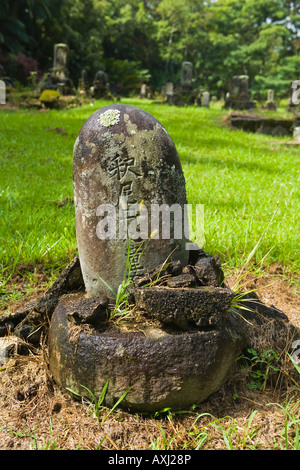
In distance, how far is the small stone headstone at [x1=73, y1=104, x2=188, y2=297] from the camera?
1.90m

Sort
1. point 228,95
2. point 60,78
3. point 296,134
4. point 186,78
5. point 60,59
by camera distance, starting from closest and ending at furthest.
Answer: point 296,134 < point 60,78 < point 60,59 < point 228,95 < point 186,78

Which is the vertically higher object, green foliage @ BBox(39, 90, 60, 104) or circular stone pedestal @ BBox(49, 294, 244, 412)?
green foliage @ BBox(39, 90, 60, 104)

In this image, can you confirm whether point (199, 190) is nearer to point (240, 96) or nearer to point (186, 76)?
point (240, 96)

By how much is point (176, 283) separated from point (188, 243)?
0.44 meters

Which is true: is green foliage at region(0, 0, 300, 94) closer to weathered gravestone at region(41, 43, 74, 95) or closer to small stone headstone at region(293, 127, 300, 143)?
weathered gravestone at region(41, 43, 74, 95)

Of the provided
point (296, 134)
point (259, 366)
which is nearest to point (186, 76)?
point (296, 134)

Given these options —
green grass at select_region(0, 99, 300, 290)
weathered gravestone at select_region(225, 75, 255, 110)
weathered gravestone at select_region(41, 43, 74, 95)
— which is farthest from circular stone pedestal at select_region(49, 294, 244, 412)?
weathered gravestone at select_region(225, 75, 255, 110)

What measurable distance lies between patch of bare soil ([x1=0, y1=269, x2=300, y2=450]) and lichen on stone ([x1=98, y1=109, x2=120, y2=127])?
1.24 m

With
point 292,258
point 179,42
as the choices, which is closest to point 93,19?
point 179,42

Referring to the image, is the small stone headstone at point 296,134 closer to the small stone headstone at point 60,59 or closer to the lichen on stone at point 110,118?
the lichen on stone at point 110,118

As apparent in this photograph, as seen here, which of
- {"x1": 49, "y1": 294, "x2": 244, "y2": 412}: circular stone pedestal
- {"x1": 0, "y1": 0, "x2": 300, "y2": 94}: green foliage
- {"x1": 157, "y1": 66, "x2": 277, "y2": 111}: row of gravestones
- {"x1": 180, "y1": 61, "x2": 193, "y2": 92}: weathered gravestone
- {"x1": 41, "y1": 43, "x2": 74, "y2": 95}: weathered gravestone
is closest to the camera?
{"x1": 49, "y1": 294, "x2": 244, "y2": 412}: circular stone pedestal

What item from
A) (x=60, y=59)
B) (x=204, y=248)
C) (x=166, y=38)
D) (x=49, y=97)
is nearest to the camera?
(x=204, y=248)

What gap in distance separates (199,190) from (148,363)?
10.6 feet

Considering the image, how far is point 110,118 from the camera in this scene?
192 cm
